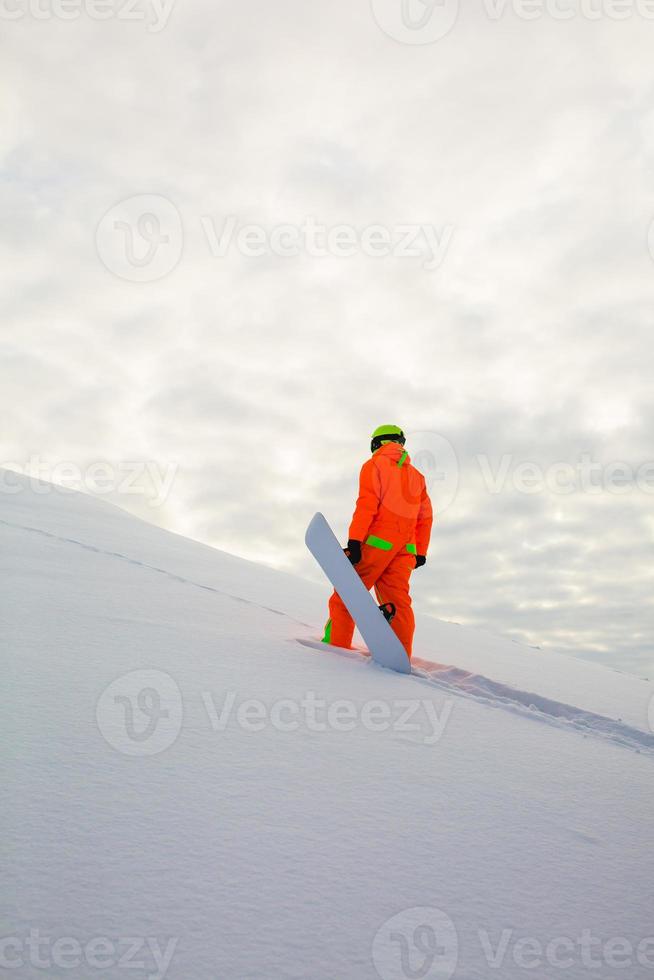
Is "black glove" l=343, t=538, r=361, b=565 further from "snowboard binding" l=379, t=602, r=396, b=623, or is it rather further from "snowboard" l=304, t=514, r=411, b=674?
"snowboard binding" l=379, t=602, r=396, b=623

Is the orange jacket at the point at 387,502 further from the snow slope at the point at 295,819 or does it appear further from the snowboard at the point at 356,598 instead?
the snow slope at the point at 295,819

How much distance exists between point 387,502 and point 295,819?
2.92 meters

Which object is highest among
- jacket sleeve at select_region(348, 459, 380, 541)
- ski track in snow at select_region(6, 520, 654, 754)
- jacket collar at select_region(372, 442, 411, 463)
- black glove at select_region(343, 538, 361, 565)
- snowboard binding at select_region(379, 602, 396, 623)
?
jacket collar at select_region(372, 442, 411, 463)

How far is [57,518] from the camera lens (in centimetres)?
798

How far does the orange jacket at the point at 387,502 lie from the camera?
4469mm

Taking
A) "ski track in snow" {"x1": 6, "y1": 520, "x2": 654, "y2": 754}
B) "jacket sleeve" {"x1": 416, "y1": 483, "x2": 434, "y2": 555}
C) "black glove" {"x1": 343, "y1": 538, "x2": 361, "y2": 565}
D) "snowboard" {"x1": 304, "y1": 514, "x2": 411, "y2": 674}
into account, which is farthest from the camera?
"jacket sleeve" {"x1": 416, "y1": 483, "x2": 434, "y2": 555}

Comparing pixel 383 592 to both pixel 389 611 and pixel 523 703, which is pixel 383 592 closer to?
pixel 389 611

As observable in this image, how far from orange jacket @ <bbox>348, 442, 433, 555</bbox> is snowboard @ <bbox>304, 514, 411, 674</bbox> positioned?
24cm

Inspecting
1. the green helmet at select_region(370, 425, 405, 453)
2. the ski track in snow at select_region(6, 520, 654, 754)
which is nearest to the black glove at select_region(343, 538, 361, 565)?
the ski track in snow at select_region(6, 520, 654, 754)

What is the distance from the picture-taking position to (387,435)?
486 cm

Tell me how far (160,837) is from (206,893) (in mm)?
221

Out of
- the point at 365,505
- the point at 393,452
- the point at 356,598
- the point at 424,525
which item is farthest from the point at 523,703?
the point at 393,452

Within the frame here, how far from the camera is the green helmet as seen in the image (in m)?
4.86

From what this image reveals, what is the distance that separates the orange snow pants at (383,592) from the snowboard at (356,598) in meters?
0.26
